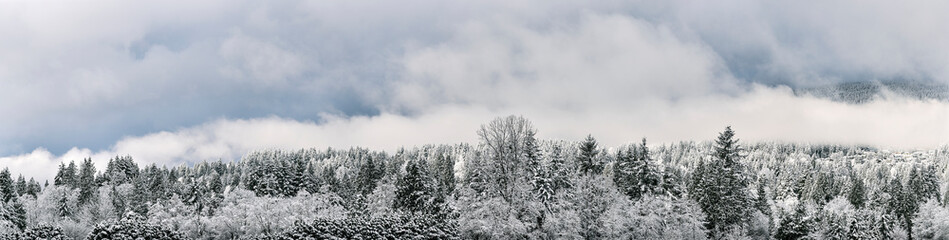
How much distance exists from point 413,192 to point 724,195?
1219 inches

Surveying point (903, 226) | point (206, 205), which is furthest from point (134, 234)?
point (903, 226)

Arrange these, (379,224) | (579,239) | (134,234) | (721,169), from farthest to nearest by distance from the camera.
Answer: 1. (721,169)
2. (579,239)
3. (379,224)
4. (134,234)

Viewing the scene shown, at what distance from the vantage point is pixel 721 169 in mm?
55719

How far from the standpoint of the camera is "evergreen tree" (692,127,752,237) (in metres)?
54.3

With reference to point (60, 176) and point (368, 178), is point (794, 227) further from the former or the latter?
point (60, 176)

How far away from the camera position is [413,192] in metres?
63.2

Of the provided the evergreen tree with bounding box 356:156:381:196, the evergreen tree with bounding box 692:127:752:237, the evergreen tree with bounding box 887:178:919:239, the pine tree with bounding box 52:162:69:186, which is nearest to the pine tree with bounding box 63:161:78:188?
the pine tree with bounding box 52:162:69:186

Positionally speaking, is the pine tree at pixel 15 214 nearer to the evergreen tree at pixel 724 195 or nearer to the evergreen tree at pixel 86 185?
the evergreen tree at pixel 86 185

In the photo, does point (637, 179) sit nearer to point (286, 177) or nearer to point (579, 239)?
point (579, 239)

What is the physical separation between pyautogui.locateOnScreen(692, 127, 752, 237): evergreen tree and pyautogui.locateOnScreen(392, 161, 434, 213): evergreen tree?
90.7ft

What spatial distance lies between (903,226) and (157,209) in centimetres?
9166

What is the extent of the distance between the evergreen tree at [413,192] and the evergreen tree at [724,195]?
27.7 meters

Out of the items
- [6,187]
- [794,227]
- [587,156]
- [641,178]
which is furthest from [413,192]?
[6,187]

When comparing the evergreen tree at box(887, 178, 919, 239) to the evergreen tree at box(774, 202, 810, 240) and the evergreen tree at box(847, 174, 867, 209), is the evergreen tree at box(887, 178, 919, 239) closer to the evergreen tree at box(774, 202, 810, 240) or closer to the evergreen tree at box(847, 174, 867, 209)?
the evergreen tree at box(847, 174, 867, 209)
